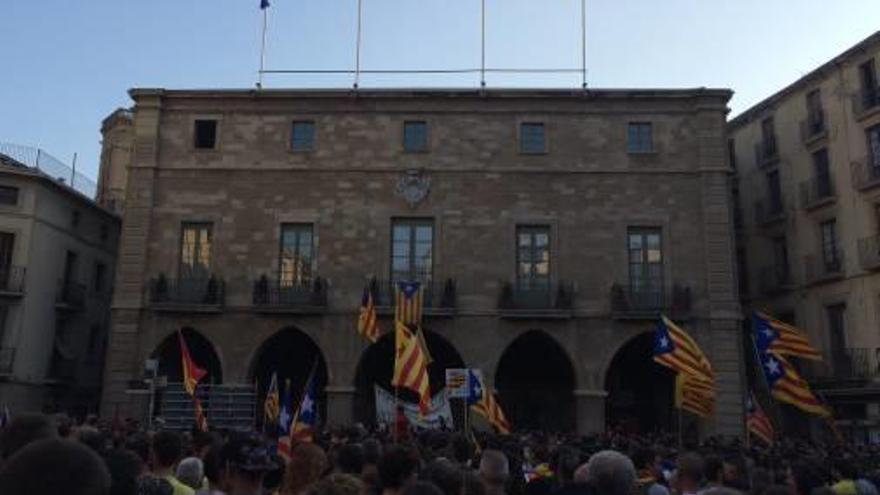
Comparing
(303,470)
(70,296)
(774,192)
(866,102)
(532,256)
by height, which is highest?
(866,102)

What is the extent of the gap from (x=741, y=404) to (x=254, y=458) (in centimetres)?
2389

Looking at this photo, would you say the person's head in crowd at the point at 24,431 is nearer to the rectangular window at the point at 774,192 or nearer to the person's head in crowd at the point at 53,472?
the person's head in crowd at the point at 53,472

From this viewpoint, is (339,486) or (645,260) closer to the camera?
(339,486)

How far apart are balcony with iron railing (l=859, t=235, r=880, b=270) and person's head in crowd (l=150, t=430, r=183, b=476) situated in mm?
27550

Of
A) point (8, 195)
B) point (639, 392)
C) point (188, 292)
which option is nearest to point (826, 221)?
point (639, 392)

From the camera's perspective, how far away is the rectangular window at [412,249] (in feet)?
92.1

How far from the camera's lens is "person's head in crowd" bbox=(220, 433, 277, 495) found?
5.22 meters

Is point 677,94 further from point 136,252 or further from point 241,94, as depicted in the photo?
point 136,252

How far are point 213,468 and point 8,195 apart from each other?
28009 mm

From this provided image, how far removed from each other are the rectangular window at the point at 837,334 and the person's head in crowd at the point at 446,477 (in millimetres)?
28372

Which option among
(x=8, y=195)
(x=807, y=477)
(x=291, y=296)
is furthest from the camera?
(x=8, y=195)

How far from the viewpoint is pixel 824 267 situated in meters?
31.3

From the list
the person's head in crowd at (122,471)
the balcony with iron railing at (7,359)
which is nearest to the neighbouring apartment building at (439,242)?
the balcony with iron railing at (7,359)

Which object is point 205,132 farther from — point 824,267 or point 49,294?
point 824,267
